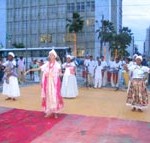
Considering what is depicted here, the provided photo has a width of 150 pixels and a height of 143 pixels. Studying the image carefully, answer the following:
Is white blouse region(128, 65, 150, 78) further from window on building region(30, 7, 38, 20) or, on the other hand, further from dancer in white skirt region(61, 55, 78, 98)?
window on building region(30, 7, 38, 20)

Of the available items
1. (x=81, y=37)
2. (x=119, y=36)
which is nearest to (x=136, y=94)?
(x=119, y=36)

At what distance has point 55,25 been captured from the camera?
98312 mm

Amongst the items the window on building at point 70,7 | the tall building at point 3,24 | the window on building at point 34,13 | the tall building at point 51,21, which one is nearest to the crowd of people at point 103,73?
the tall building at point 51,21

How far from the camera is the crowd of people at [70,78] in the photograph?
10812mm

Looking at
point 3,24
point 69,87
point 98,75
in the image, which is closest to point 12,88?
point 69,87

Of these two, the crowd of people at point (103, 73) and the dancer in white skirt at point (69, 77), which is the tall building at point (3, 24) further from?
the dancer in white skirt at point (69, 77)

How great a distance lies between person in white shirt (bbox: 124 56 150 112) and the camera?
11891 mm

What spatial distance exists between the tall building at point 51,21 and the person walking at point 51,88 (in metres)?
81.7

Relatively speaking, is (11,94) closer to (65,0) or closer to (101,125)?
(101,125)

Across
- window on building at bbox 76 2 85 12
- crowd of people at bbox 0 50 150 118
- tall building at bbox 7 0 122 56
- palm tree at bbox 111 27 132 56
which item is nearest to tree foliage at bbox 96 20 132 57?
palm tree at bbox 111 27 132 56

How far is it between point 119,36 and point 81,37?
14471 mm

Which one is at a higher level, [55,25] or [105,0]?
[105,0]

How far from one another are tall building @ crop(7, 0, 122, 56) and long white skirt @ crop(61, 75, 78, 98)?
7681 centimetres

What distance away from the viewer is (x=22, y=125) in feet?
30.5
